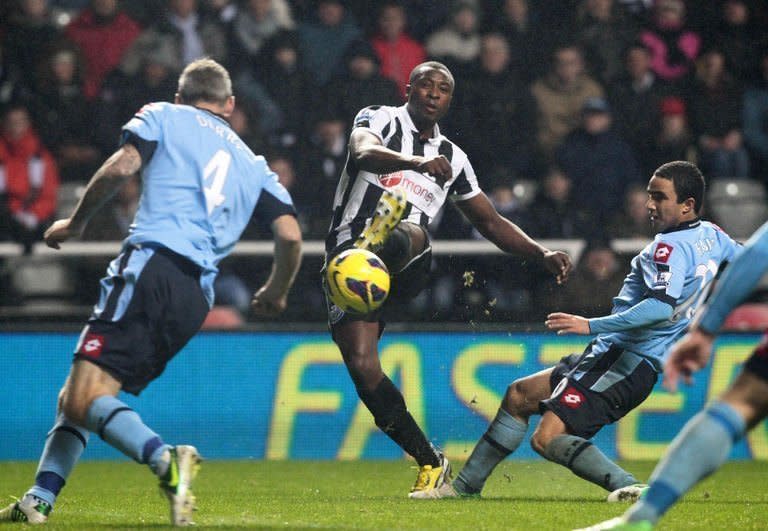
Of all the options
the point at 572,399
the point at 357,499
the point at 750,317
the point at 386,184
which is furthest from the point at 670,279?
the point at 750,317

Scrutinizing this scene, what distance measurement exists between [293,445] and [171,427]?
925 mm

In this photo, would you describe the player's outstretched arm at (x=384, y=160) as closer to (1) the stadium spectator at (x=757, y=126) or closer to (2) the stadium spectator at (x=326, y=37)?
(2) the stadium spectator at (x=326, y=37)

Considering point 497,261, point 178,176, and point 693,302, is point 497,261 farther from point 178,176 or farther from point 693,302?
point 178,176

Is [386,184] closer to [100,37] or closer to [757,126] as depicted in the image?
[100,37]

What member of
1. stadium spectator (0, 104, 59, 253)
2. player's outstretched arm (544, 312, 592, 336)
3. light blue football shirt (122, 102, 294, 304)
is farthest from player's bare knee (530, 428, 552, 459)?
stadium spectator (0, 104, 59, 253)

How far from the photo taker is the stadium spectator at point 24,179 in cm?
1109

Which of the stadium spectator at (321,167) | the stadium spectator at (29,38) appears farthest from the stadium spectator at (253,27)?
the stadium spectator at (29,38)

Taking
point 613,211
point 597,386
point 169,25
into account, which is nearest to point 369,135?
point 597,386

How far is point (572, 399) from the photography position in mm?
6793

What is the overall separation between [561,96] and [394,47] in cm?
156

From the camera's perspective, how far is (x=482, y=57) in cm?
1229

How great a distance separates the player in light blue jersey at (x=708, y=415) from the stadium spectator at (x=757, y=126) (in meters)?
8.76

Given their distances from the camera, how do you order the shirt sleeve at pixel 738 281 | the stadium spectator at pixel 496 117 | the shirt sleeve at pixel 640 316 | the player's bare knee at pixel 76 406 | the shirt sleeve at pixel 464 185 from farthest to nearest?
the stadium spectator at pixel 496 117, the shirt sleeve at pixel 464 185, the shirt sleeve at pixel 640 316, the player's bare knee at pixel 76 406, the shirt sleeve at pixel 738 281

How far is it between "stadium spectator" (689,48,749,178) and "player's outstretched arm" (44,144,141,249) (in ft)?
25.7
